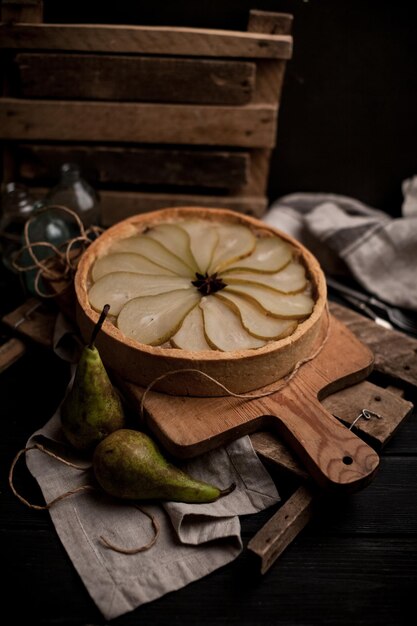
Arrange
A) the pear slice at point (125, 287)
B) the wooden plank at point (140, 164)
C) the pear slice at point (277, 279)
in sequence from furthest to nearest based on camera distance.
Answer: the wooden plank at point (140, 164), the pear slice at point (277, 279), the pear slice at point (125, 287)

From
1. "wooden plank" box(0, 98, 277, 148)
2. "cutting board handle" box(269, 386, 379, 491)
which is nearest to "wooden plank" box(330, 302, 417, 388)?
"cutting board handle" box(269, 386, 379, 491)

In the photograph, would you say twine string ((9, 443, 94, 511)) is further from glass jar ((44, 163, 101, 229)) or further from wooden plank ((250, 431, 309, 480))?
glass jar ((44, 163, 101, 229))

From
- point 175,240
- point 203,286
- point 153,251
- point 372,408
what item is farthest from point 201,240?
point 372,408

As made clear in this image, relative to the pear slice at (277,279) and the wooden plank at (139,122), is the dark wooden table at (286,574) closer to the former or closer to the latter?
the pear slice at (277,279)

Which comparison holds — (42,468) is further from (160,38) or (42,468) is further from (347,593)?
(160,38)

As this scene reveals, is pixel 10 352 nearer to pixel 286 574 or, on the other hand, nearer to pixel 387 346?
pixel 286 574

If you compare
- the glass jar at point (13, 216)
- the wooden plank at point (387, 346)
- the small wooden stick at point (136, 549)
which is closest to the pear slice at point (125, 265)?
the glass jar at point (13, 216)

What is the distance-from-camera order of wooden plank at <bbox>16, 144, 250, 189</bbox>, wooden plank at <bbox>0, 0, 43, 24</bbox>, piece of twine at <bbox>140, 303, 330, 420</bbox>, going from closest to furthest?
piece of twine at <bbox>140, 303, 330, 420</bbox>, wooden plank at <bbox>0, 0, 43, 24</bbox>, wooden plank at <bbox>16, 144, 250, 189</bbox>
